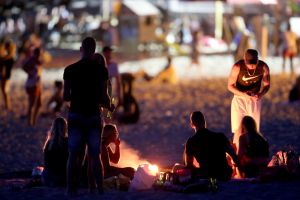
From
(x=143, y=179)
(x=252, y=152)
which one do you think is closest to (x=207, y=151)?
(x=252, y=152)

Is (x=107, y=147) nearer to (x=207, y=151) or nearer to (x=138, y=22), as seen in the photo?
(x=207, y=151)

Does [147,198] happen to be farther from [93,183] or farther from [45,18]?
[45,18]

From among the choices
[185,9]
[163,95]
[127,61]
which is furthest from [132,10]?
[163,95]

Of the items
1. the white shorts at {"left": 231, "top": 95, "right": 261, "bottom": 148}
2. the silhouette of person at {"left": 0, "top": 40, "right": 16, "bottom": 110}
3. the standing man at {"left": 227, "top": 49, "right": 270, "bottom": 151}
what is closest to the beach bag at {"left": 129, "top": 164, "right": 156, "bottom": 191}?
the standing man at {"left": 227, "top": 49, "right": 270, "bottom": 151}

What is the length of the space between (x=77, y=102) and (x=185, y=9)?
43.7 m

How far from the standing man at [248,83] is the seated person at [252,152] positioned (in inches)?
27.4

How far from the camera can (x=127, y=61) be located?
33.5 meters

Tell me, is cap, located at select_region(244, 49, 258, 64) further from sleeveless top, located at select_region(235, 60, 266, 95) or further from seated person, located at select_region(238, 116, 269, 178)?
seated person, located at select_region(238, 116, 269, 178)

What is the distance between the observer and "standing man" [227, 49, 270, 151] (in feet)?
34.0

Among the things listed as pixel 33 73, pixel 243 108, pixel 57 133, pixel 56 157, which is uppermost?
pixel 33 73

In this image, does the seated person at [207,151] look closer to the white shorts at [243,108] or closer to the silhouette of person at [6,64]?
the white shorts at [243,108]

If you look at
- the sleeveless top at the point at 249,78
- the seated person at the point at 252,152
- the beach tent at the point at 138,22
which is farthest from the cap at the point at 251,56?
the beach tent at the point at 138,22

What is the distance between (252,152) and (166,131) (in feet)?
18.0

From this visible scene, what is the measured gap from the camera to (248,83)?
1052 centimetres
